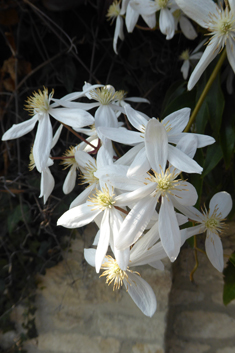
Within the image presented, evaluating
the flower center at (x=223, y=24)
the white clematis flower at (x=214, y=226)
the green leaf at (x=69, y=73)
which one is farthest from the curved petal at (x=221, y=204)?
the green leaf at (x=69, y=73)

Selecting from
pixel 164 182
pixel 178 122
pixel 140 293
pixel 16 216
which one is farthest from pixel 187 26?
pixel 16 216

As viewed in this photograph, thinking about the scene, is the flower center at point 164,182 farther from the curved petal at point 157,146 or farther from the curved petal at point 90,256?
the curved petal at point 90,256

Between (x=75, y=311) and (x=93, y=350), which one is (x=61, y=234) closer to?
(x=75, y=311)

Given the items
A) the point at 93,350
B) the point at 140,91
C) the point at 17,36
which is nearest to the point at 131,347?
the point at 93,350

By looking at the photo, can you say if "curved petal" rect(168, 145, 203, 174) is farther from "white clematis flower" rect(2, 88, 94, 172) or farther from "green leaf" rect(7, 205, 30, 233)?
"green leaf" rect(7, 205, 30, 233)

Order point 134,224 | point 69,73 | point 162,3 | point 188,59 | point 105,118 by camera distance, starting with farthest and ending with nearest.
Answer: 1. point 69,73
2. point 188,59
3. point 162,3
4. point 105,118
5. point 134,224

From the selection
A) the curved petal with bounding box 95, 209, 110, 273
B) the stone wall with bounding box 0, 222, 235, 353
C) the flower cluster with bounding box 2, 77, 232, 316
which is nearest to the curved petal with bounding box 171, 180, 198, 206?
the flower cluster with bounding box 2, 77, 232, 316

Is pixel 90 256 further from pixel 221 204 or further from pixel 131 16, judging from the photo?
pixel 131 16
